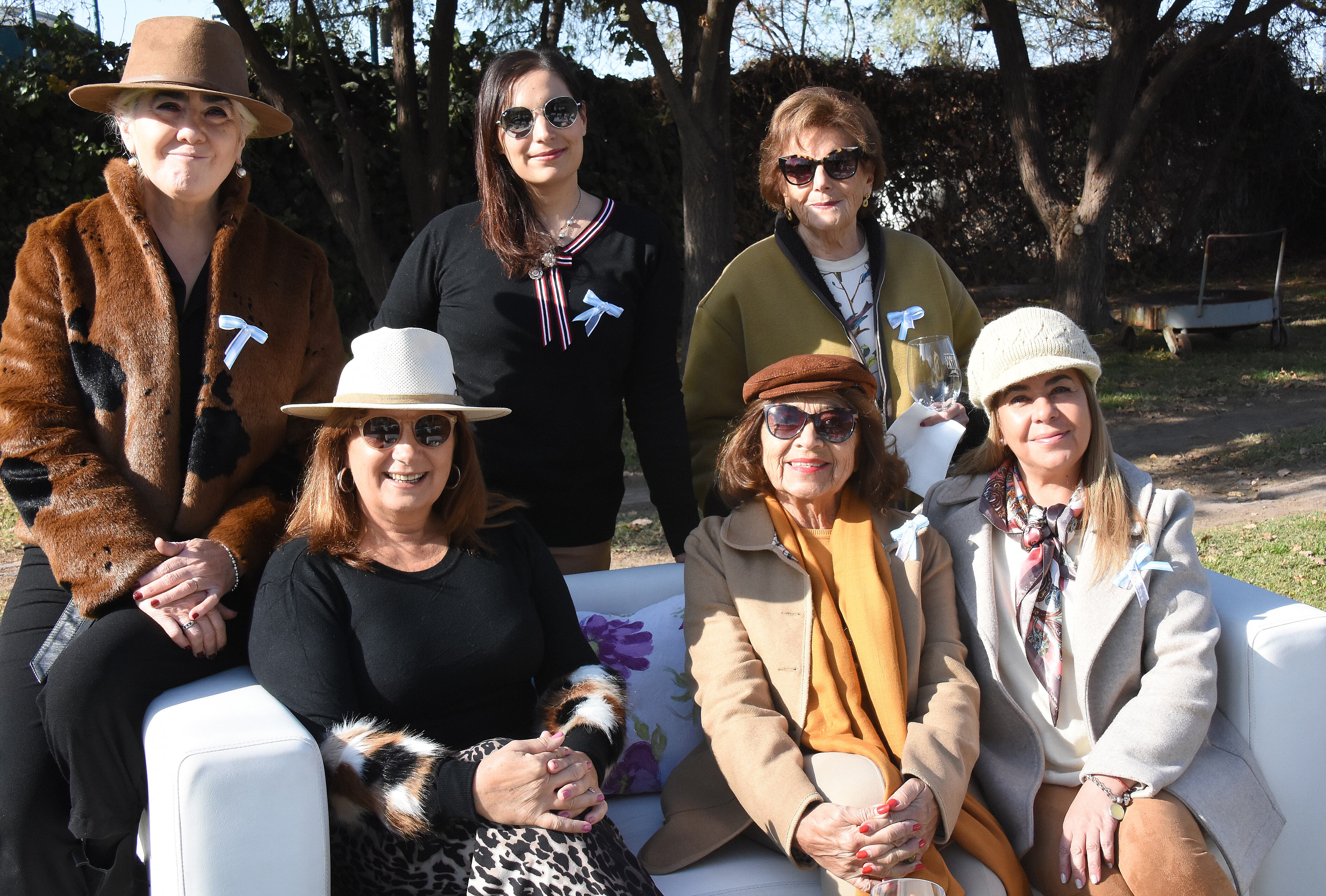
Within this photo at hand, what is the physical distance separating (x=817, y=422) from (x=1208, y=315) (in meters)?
10.5

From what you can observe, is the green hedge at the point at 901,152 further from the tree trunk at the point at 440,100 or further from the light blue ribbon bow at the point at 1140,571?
the light blue ribbon bow at the point at 1140,571

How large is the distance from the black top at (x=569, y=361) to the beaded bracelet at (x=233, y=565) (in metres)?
0.83

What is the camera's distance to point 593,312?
3199 millimetres

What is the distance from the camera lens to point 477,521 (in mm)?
2754

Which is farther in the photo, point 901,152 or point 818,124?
point 901,152

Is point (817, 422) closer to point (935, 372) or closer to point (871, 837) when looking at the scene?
point (935, 372)

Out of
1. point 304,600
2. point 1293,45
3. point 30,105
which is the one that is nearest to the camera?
point 304,600

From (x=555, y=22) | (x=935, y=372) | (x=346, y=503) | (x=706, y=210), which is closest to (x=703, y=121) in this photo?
(x=706, y=210)

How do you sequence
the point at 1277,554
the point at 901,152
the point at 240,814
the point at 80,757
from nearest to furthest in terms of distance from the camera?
the point at 240,814
the point at 80,757
the point at 1277,554
the point at 901,152

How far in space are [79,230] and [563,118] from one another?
1.33 metres

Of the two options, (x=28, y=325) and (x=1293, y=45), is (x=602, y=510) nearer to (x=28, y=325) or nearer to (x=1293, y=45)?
(x=28, y=325)

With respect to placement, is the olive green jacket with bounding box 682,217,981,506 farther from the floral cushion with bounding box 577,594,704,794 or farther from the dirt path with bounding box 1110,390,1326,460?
the dirt path with bounding box 1110,390,1326,460

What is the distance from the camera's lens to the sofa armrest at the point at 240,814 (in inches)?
85.6

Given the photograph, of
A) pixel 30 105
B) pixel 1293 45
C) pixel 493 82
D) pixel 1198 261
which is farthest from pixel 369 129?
pixel 1293 45
